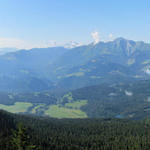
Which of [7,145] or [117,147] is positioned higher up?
[7,145]

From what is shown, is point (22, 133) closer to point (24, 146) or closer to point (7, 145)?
point (24, 146)

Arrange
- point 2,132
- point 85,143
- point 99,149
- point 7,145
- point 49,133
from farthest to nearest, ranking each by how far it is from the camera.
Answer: point 49,133 < point 85,143 < point 99,149 < point 2,132 < point 7,145

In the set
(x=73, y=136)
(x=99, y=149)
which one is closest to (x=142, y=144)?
(x=99, y=149)

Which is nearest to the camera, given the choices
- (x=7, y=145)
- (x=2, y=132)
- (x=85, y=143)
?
(x=7, y=145)

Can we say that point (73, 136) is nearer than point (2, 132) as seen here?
No

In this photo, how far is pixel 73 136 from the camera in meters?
196

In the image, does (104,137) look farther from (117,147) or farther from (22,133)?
(22,133)

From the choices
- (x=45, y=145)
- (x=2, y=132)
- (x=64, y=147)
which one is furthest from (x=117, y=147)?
(x=2, y=132)

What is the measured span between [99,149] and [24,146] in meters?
109

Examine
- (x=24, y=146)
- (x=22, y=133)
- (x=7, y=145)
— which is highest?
(x=22, y=133)

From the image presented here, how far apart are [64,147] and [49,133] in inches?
1519

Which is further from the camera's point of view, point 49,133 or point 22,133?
point 49,133

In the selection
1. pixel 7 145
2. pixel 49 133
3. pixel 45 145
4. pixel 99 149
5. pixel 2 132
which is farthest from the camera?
pixel 49 133

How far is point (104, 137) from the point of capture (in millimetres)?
196375
